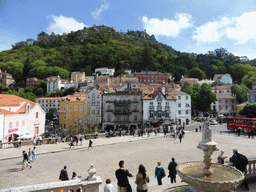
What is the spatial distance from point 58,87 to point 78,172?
88655 millimetres

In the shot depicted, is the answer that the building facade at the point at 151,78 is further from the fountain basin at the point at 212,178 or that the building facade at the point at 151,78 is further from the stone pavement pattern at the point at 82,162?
the fountain basin at the point at 212,178

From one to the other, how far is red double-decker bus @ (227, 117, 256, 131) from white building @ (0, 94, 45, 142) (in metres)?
31.5

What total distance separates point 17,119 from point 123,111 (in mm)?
21884

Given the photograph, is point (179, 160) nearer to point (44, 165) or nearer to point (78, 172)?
point (78, 172)

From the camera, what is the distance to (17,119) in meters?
30.0

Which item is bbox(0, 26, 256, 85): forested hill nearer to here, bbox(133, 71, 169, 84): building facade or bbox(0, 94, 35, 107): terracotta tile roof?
bbox(133, 71, 169, 84): building facade

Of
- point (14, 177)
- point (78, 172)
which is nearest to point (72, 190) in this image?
point (78, 172)

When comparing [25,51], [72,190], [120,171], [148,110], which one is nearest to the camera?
[120,171]

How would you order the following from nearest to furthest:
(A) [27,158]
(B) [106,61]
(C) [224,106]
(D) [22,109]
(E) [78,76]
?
(A) [27,158] → (D) [22,109] → (C) [224,106] → (E) [78,76] → (B) [106,61]

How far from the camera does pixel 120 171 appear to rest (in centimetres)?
602

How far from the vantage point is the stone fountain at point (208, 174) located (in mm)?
5273

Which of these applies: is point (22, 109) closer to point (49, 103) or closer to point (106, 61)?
point (49, 103)

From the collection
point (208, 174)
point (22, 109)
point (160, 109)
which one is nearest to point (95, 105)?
point (160, 109)

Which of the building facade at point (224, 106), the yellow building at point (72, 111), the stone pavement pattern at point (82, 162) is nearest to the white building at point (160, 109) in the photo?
the yellow building at point (72, 111)
